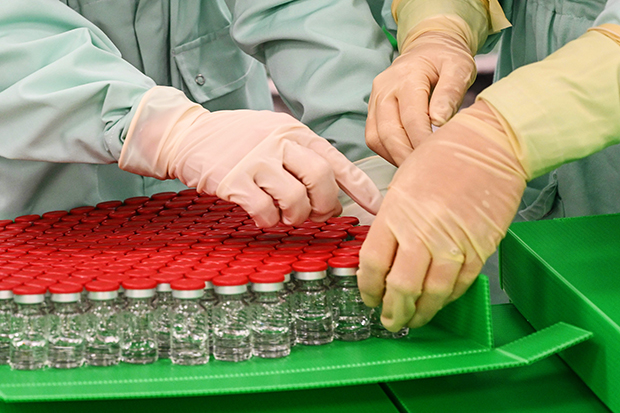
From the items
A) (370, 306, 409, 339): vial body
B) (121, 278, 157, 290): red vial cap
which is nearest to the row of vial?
(121, 278, 157, 290): red vial cap

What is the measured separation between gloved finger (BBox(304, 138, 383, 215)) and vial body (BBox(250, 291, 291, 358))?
1.23 feet

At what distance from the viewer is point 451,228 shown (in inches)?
40.4

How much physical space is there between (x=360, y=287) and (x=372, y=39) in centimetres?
107

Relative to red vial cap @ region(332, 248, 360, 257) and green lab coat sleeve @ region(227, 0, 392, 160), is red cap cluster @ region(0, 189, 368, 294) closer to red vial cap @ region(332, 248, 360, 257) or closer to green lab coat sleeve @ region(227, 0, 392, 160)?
red vial cap @ region(332, 248, 360, 257)

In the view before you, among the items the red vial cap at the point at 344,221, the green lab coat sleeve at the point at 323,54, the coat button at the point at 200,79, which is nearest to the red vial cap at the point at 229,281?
the red vial cap at the point at 344,221

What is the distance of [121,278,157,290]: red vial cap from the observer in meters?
0.99

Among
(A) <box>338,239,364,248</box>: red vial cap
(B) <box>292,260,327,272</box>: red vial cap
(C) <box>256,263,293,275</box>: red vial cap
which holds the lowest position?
(A) <box>338,239,364,248</box>: red vial cap

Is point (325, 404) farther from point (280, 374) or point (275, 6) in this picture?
point (275, 6)

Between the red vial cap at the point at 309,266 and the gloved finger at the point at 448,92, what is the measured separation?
0.52 meters

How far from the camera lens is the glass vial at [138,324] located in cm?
100

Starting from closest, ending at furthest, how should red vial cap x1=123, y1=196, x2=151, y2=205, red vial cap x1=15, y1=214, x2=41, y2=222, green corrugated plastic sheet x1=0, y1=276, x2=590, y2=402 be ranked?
green corrugated plastic sheet x1=0, y1=276, x2=590, y2=402 → red vial cap x1=15, y1=214, x2=41, y2=222 → red vial cap x1=123, y1=196, x2=151, y2=205

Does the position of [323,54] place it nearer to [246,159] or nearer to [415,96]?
[415,96]

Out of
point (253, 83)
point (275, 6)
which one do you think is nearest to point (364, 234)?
point (275, 6)

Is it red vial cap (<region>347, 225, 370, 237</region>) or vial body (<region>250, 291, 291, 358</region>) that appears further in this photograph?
red vial cap (<region>347, 225, 370, 237</region>)
